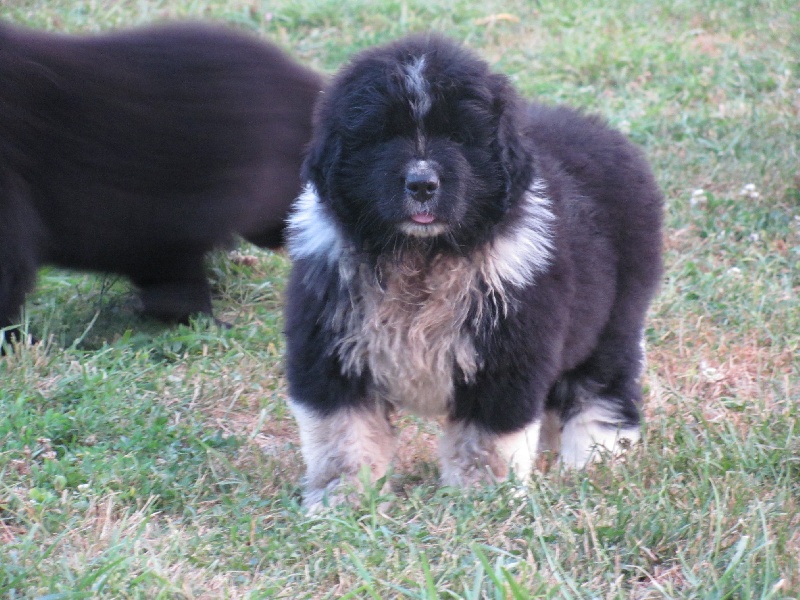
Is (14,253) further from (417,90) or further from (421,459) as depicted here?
(417,90)

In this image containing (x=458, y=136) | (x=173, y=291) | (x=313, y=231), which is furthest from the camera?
(x=173, y=291)

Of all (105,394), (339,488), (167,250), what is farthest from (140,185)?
(339,488)

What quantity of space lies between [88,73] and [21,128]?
18.3 inches

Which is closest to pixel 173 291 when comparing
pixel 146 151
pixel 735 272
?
pixel 146 151

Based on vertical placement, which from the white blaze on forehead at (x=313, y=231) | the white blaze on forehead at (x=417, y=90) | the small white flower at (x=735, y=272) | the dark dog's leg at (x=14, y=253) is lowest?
the dark dog's leg at (x=14, y=253)

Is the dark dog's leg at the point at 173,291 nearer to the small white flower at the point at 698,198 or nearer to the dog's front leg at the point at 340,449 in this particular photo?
the dog's front leg at the point at 340,449

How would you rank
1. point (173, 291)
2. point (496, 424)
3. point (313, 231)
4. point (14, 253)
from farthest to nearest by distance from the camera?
point (173, 291), point (14, 253), point (313, 231), point (496, 424)

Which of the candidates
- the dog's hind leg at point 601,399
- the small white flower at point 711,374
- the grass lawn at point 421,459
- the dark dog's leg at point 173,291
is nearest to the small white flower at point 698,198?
the grass lawn at point 421,459

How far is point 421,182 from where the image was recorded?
12.0 ft

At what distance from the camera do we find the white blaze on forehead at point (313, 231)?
3.95m

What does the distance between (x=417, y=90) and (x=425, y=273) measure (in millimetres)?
663

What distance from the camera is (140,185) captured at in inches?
221

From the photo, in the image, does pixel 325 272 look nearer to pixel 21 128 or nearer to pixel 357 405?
pixel 357 405

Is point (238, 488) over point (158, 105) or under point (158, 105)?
under
